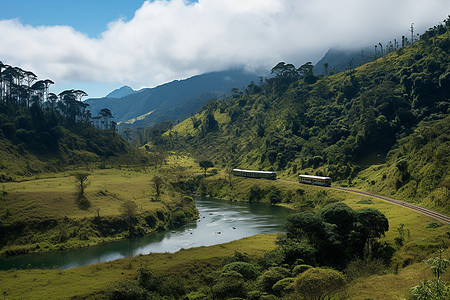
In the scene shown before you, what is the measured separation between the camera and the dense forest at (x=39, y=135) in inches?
4968

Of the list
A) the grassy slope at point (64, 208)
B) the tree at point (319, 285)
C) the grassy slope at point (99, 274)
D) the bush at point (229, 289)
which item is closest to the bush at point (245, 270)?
the bush at point (229, 289)

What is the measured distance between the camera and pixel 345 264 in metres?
47.5

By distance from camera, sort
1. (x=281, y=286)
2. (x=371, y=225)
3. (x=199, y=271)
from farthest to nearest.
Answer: (x=371, y=225)
(x=199, y=271)
(x=281, y=286)

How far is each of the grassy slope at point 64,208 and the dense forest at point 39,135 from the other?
24.8m

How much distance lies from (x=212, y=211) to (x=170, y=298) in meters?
73.7

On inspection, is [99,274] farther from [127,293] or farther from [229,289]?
[229,289]

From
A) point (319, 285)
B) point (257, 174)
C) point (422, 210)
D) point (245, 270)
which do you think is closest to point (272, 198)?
point (257, 174)

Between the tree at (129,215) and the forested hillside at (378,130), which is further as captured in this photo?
the forested hillside at (378,130)

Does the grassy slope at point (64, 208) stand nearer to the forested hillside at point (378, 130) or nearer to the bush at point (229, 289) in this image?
the bush at point (229, 289)

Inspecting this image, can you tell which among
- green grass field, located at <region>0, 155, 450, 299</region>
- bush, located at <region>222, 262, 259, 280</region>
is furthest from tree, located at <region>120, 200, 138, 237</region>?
bush, located at <region>222, 262, 259, 280</region>

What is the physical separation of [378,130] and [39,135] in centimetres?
15100

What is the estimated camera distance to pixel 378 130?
13112 centimetres

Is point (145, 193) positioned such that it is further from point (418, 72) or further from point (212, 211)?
point (418, 72)

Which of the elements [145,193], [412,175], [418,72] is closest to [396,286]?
[412,175]
